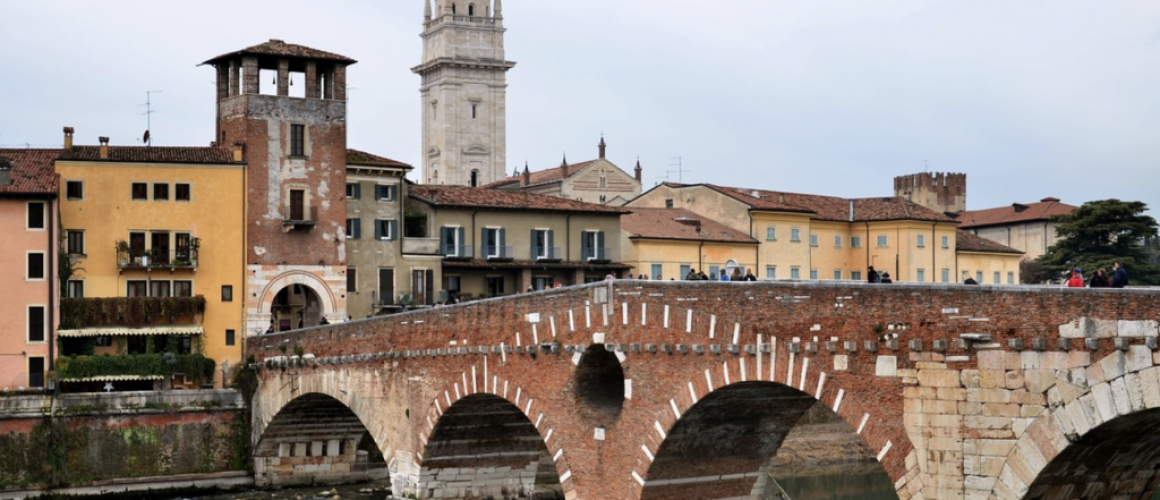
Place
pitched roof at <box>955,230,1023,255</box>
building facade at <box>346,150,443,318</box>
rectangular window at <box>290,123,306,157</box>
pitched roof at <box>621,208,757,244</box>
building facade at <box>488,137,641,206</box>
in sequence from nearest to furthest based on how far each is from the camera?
rectangular window at <box>290,123,306,157</box> → building facade at <box>346,150,443,318</box> → pitched roof at <box>621,208,757,244</box> → pitched roof at <box>955,230,1023,255</box> → building facade at <box>488,137,641,206</box>

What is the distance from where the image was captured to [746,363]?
2741 cm

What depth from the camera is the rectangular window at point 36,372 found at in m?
51.6

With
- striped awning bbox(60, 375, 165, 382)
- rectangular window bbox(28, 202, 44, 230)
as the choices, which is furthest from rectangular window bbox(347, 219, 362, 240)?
rectangular window bbox(28, 202, 44, 230)

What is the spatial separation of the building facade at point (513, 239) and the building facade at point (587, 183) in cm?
3516

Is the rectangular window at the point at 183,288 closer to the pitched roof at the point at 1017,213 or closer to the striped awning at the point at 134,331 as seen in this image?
the striped awning at the point at 134,331

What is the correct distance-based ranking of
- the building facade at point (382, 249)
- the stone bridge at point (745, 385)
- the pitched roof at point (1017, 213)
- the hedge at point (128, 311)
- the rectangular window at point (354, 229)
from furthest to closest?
the pitched roof at point (1017, 213) → the building facade at point (382, 249) → the rectangular window at point (354, 229) → the hedge at point (128, 311) → the stone bridge at point (745, 385)

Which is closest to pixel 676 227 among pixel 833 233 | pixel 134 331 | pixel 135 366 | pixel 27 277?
pixel 833 233

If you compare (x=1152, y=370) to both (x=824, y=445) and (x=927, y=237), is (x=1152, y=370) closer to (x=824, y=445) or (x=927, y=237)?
(x=824, y=445)

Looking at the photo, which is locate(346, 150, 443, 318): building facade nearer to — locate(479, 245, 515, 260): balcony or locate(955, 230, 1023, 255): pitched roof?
locate(479, 245, 515, 260): balcony

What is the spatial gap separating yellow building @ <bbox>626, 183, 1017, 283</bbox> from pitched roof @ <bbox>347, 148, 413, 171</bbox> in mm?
19894

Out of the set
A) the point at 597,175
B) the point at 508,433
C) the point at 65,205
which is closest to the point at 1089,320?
the point at 508,433

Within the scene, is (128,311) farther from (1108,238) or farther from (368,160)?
(1108,238)

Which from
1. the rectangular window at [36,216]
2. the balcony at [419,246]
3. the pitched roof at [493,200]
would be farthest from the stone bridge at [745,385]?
the pitched roof at [493,200]

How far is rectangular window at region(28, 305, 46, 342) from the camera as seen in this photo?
51562mm
